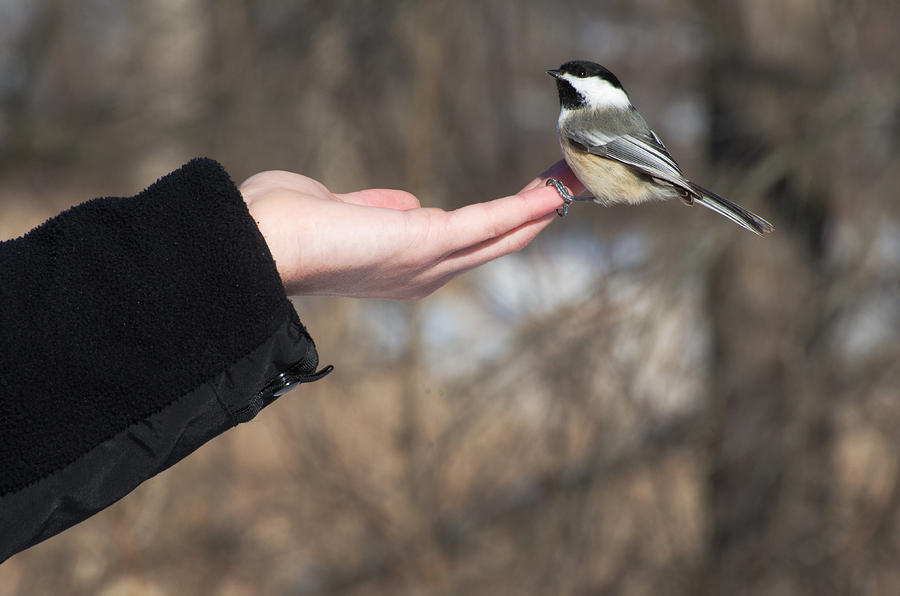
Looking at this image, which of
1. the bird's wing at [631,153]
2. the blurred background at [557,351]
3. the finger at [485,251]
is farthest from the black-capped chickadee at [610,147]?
the blurred background at [557,351]

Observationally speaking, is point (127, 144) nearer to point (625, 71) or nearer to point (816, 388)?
point (625, 71)

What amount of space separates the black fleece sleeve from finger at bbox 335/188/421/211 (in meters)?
0.62

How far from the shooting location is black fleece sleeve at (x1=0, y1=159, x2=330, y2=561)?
1.30 meters

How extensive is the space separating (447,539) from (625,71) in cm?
355

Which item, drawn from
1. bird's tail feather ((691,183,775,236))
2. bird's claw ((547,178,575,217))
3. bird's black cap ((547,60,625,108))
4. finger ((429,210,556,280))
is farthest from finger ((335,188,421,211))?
bird's tail feather ((691,183,775,236))

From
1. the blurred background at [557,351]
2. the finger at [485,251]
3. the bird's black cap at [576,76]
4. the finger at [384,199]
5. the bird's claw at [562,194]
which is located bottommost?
the blurred background at [557,351]

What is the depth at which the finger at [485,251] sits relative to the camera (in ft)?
6.42

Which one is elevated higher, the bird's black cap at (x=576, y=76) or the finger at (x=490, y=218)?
the bird's black cap at (x=576, y=76)

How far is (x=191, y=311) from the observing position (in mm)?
1406

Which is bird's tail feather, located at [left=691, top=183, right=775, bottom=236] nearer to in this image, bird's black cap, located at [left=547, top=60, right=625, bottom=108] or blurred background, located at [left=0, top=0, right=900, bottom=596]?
bird's black cap, located at [left=547, top=60, right=625, bottom=108]

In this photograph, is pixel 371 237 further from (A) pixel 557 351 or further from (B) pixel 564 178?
(A) pixel 557 351

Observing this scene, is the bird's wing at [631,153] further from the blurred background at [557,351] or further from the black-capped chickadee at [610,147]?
the blurred background at [557,351]

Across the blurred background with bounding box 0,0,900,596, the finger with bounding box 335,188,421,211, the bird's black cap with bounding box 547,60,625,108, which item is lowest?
the blurred background with bounding box 0,0,900,596

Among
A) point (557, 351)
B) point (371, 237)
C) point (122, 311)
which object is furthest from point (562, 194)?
point (557, 351)
